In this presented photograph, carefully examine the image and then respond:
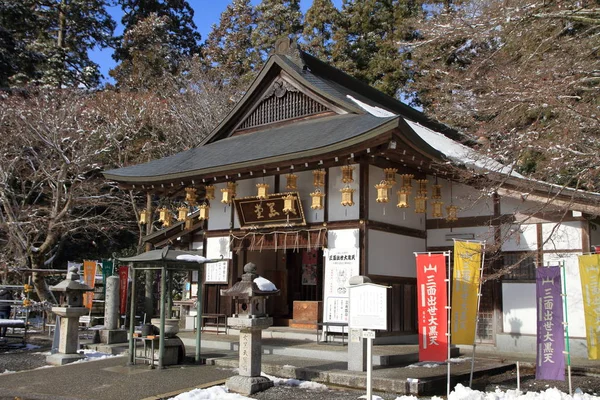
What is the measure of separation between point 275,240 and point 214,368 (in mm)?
3799

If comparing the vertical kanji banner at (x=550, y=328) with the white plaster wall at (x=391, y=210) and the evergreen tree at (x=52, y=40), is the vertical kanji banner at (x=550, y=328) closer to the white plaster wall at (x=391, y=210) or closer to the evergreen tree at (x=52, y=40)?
the white plaster wall at (x=391, y=210)

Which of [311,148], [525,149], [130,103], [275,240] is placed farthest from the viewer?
[130,103]

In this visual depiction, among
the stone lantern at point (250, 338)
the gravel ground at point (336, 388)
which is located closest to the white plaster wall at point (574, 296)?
the gravel ground at point (336, 388)

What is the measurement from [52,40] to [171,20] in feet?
26.3

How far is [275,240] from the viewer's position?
13469 millimetres

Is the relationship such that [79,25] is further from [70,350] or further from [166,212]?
[70,350]

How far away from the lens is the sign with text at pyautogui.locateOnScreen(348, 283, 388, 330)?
24.2 ft

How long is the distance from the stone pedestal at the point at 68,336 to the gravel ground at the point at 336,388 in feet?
1.34

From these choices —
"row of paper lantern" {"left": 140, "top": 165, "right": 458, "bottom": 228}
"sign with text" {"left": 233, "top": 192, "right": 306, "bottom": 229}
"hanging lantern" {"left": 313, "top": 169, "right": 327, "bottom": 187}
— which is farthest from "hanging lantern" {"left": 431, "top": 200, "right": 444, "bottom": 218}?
"sign with text" {"left": 233, "top": 192, "right": 306, "bottom": 229}

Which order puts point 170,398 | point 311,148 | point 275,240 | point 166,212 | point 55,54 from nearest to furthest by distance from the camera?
point 170,398, point 311,148, point 275,240, point 166,212, point 55,54

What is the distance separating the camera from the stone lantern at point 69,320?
463 inches

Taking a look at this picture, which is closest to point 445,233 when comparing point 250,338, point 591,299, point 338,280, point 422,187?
point 422,187

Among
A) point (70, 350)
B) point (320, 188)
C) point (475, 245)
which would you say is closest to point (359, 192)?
point (320, 188)

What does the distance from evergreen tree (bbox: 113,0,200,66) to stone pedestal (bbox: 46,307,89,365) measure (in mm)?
26192
